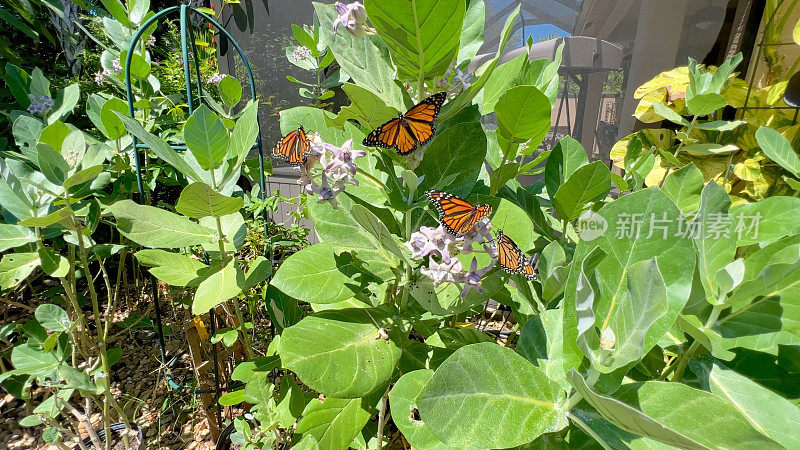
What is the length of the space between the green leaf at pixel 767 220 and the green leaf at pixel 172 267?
992mm

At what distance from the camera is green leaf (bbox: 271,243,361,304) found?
2.14ft

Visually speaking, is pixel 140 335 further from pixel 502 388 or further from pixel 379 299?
pixel 502 388

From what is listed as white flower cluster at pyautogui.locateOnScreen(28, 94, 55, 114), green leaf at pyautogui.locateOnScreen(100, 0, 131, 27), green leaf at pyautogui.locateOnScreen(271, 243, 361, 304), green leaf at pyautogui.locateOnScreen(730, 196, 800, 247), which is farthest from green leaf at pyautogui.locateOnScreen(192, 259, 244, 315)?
green leaf at pyautogui.locateOnScreen(100, 0, 131, 27)

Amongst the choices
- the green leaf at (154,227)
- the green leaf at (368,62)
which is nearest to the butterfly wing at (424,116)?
the green leaf at (368,62)

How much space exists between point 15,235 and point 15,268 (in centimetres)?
9

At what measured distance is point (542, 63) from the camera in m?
0.82

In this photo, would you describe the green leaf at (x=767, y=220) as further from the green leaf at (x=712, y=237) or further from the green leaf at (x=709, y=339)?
the green leaf at (x=709, y=339)

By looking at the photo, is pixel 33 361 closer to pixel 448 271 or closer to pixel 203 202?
pixel 203 202


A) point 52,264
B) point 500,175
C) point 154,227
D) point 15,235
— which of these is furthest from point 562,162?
point 15,235

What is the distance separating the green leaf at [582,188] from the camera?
0.65 m

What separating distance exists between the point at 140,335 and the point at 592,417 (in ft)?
7.28

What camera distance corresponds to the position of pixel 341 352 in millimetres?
606

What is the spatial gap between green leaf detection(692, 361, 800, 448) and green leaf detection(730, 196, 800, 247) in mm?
220

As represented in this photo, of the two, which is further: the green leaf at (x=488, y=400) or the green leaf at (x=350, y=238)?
the green leaf at (x=350, y=238)
